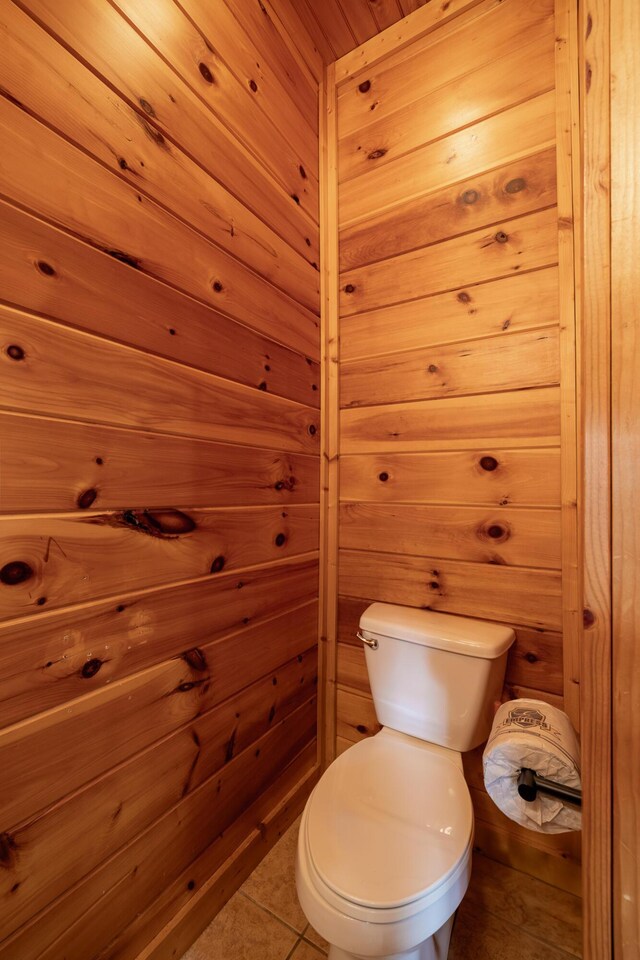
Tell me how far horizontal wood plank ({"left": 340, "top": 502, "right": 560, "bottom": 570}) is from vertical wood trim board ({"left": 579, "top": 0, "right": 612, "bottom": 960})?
861mm

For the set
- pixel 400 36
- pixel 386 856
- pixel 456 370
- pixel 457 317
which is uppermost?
pixel 400 36

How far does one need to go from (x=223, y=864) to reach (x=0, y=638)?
101 centimetres

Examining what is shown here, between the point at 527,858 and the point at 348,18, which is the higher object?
the point at 348,18

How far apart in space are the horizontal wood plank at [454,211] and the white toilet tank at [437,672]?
4.29 ft

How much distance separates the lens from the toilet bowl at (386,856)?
74 cm

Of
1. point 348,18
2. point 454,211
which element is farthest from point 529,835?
point 348,18

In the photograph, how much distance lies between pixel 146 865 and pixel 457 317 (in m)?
1.78

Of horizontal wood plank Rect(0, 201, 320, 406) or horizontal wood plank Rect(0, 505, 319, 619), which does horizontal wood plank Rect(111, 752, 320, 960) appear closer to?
horizontal wood plank Rect(0, 505, 319, 619)

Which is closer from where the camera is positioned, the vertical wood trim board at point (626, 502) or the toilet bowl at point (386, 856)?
the vertical wood trim board at point (626, 502)

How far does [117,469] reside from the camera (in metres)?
0.87

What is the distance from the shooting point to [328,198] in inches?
62.1

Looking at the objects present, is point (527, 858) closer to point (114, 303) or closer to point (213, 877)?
point (213, 877)

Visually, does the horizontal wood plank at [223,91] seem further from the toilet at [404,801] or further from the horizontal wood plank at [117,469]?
the toilet at [404,801]

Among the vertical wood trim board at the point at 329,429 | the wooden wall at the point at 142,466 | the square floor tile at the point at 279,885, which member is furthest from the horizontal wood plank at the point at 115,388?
the square floor tile at the point at 279,885
